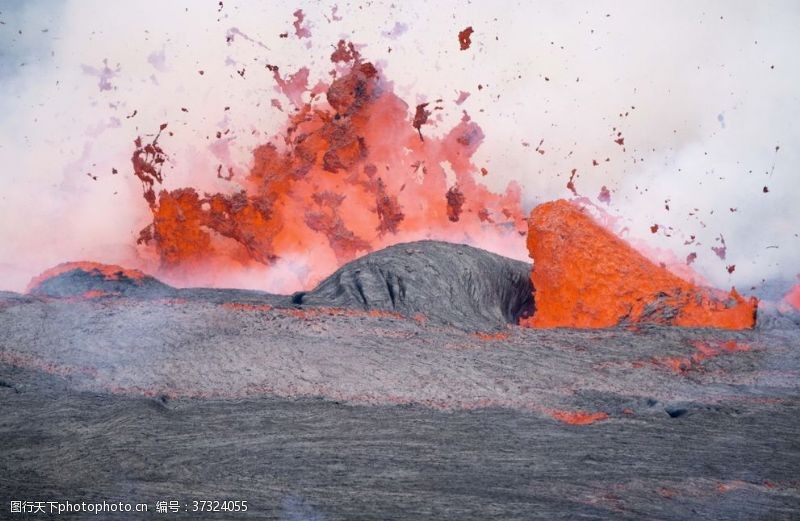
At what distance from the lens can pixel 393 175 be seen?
62.2ft

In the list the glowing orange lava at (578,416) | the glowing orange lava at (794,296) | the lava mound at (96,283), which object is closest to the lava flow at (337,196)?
the lava mound at (96,283)

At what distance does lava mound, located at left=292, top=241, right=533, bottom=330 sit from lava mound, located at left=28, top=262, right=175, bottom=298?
267 cm

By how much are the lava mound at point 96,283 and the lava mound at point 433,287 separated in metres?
2.67

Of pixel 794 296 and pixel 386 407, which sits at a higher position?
pixel 794 296

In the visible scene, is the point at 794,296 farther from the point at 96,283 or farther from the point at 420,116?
the point at 96,283

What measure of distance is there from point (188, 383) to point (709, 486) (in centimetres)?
529

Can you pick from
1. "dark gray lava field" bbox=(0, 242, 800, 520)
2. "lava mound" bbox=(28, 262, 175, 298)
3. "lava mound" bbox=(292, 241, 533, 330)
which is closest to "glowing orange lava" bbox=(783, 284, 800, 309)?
"dark gray lava field" bbox=(0, 242, 800, 520)

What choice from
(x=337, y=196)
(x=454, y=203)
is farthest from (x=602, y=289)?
(x=337, y=196)

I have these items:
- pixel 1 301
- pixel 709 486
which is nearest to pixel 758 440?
pixel 709 486

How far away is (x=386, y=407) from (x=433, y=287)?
3648mm

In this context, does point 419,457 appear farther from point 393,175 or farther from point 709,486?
point 393,175

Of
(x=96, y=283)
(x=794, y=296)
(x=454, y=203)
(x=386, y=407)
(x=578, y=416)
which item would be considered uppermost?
(x=454, y=203)

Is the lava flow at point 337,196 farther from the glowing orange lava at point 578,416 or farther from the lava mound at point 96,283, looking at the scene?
the glowing orange lava at point 578,416

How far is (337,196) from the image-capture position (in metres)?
18.9
